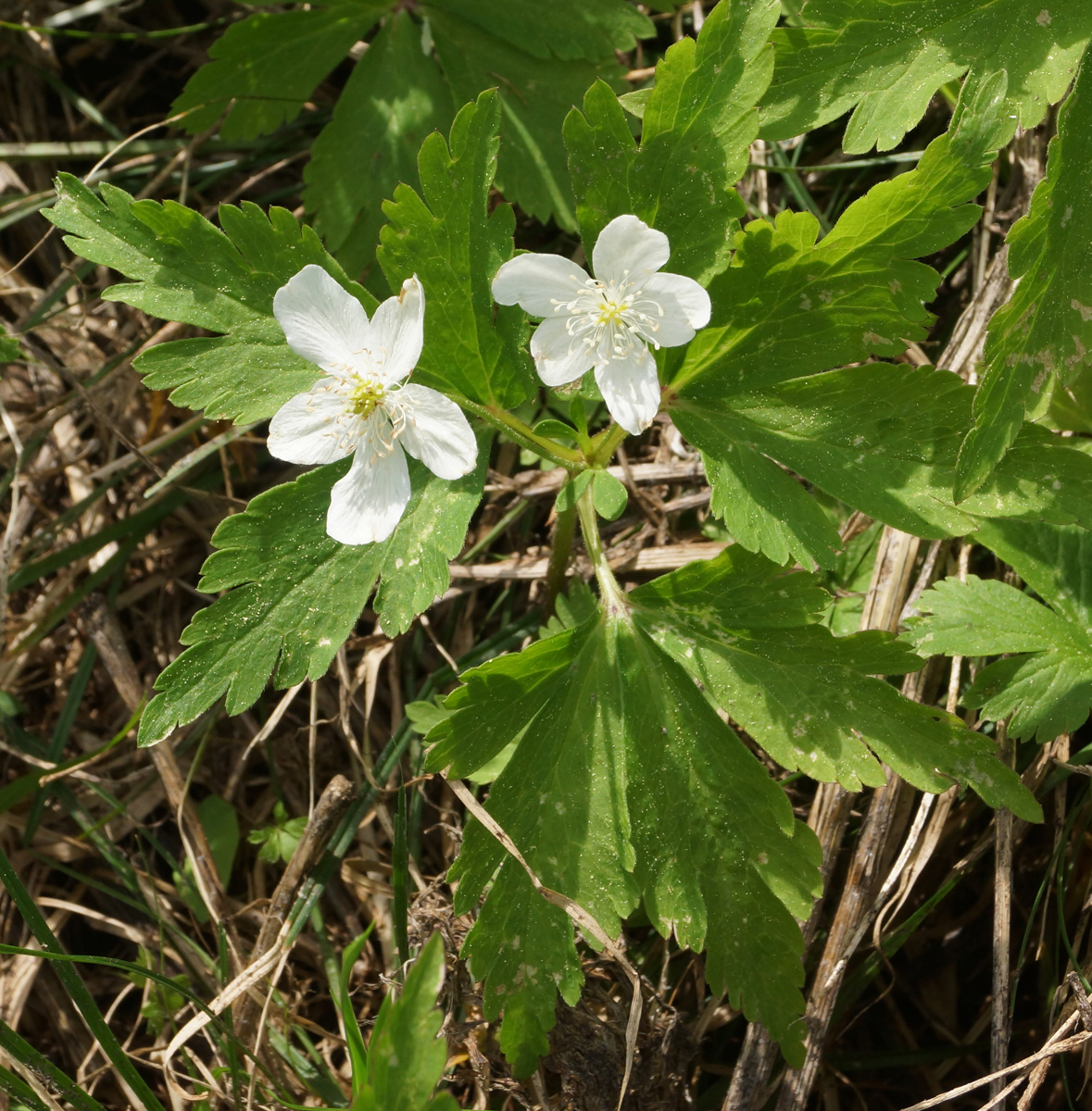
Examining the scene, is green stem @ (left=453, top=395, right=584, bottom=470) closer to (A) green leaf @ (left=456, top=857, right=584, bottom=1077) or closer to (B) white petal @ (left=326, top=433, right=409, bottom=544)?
(B) white petal @ (left=326, top=433, right=409, bottom=544)

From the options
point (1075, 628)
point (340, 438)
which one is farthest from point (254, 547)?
point (1075, 628)

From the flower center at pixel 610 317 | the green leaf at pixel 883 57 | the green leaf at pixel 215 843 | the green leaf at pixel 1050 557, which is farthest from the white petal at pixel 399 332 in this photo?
the green leaf at pixel 215 843

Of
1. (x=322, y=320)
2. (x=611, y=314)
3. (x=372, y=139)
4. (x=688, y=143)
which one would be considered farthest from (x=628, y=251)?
(x=372, y=139)

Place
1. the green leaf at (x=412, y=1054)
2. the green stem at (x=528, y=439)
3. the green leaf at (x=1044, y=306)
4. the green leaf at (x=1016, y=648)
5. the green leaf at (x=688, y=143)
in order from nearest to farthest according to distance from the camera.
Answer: the green leaf at (x=412, y=1054)
the green leaf at (x=1044, y=306)
the green leaf at (x=688, y=143)
the green stem at (x=528, y=439)
the green leaf at (x=1016, y=648)

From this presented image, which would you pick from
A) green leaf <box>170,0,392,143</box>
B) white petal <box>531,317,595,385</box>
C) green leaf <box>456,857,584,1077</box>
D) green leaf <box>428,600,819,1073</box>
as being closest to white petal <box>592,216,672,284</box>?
white petal <box>531,317,595,385</box>

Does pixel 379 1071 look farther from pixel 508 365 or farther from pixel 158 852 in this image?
pixel 158 852

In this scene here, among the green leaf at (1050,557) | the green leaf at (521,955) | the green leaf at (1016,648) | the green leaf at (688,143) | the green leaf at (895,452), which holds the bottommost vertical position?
the green leaf at (521,955)

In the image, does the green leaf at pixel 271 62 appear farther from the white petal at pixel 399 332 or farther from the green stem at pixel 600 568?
the green stem at pixel 600 568
